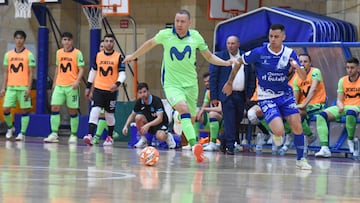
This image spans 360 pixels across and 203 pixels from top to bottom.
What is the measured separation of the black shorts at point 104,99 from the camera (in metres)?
18.7

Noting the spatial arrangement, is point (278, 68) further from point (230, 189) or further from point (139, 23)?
point (139, 23)

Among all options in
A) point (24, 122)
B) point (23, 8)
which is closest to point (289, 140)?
point (24, 122)

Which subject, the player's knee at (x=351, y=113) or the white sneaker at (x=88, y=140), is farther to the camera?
the white sneaker at (x=88, y=140)

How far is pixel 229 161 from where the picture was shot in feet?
45.6

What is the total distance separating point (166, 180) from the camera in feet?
31.5

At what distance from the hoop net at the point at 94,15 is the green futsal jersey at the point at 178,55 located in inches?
383

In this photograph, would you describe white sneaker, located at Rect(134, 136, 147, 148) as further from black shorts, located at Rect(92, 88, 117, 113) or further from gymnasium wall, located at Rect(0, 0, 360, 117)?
gymnasium wall, located at Rect(0, 0, 360, 117)

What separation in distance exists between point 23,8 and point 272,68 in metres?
11.9

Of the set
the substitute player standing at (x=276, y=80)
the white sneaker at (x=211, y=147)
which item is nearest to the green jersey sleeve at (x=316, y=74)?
the white sneaker at (x=211, y=147)

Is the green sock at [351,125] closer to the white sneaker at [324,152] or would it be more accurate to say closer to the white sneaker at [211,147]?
the white sneaker at [324,152]

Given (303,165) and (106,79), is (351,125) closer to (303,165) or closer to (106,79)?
(303,165)

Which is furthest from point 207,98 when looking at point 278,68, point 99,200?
point 99,200

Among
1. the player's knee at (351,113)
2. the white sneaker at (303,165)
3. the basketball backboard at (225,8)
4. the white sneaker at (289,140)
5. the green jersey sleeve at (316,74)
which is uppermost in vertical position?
the basketball backboard at (225,8)

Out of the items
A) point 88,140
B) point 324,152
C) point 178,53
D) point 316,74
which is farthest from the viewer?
point 88,140
